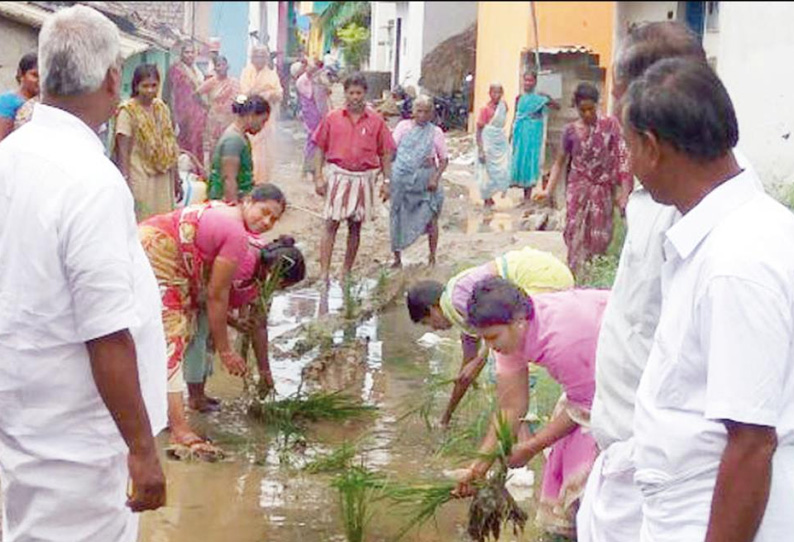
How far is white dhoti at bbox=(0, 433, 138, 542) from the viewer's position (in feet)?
9.35

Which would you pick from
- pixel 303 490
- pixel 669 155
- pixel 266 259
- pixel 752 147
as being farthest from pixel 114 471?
pixel 752 147

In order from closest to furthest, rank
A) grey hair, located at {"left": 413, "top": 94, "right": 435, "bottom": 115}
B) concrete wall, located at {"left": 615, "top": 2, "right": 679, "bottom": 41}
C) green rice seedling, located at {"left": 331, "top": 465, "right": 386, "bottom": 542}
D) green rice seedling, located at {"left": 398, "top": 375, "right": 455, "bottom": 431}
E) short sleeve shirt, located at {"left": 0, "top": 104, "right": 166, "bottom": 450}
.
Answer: short sleeve shirt, located at {"left": 0, "top": 104, "right": 166, "bottom": 450} → green rice seedling, located at {"left": 331, "top": 465, "right": 386, "bottom": 542} → green rice seedling, located at {"left": 398, "top": 375, "right": 455, "bottom": 431} → concrete wall, located at {"left": 615, "top": 2, "right": 679, "bottom": 41} → grey hair, located at {"left": 413, "top": 94, "right": 435, "bottom": 115}

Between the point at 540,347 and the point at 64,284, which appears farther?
the point at 540,347

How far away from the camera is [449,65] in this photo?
27.5 ft

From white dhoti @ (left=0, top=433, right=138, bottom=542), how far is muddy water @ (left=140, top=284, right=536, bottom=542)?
6.39 feet

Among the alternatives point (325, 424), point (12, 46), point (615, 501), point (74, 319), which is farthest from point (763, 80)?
point (74, 319)

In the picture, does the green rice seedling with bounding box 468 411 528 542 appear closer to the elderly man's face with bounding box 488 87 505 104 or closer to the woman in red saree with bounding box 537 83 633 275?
the woman in red saree with bounding box 537 83 633 275

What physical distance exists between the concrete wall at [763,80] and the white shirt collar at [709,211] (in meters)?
5.03

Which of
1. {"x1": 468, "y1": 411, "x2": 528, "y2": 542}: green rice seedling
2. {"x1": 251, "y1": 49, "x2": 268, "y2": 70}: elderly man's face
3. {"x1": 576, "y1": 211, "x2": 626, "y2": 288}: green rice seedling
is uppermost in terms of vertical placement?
{"x1": 251, "y1": 49, "x2": 268, "y2": 70}: elderly man's face

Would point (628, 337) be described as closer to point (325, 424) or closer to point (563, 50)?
point (325, 424)

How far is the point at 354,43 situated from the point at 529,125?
6.75 feet

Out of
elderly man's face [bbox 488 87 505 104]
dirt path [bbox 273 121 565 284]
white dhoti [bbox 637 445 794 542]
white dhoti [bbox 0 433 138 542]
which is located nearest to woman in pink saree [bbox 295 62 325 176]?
dirt path [bbox 273 121 565 284]

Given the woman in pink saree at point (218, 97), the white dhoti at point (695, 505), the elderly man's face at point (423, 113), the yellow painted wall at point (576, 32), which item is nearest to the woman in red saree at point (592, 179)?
the yellow painted wall at point (576, 32)

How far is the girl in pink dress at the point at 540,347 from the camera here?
13.4ft
